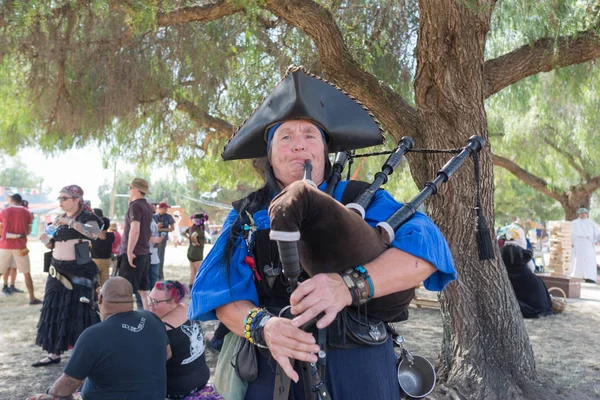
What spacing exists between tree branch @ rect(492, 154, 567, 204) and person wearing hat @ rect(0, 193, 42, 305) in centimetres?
913

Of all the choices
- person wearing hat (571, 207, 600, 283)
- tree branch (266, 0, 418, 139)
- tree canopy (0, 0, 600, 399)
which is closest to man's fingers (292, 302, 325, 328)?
tree canopy (0, 0, 600, 399)

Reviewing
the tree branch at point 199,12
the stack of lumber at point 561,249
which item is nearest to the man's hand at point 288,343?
the tree branch at point 199,12

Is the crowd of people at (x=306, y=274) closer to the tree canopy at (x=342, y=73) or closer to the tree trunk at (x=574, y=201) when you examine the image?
the tree canopy at (x=342, y=73)

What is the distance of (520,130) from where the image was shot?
40.9 ft

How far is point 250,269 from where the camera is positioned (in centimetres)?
154

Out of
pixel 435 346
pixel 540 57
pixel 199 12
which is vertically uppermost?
pixel 199 12

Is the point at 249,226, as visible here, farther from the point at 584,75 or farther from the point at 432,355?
the point at 584,75

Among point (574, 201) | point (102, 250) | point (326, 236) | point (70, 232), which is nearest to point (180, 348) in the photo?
point (70, 232)

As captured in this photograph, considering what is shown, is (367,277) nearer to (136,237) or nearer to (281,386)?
(281,386)

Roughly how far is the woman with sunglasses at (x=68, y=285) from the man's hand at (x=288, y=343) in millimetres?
3850

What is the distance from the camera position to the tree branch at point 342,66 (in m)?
4.04

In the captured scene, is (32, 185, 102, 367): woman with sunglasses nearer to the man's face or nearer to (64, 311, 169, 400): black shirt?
(64, 311, 169, 400): black shirt

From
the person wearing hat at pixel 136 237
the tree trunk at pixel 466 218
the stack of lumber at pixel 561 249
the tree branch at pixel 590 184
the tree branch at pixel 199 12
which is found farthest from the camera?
the tree branch at pixel 590 184

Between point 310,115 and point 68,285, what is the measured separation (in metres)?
3.89
